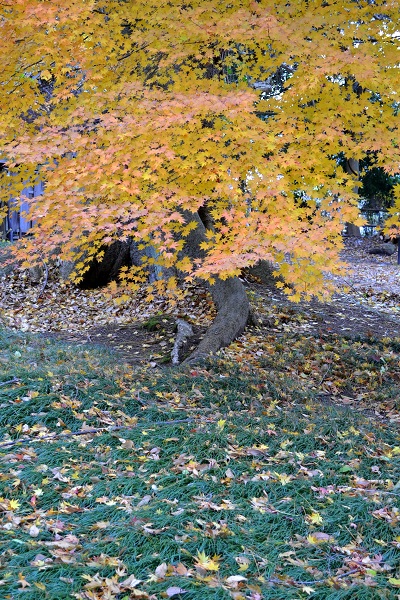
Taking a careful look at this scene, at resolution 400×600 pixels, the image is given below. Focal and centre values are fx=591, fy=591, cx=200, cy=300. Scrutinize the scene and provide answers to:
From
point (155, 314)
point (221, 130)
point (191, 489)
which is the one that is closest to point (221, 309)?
point (155, 314)

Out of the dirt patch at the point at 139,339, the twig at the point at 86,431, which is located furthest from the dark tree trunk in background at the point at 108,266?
the twig at the point at 86,431

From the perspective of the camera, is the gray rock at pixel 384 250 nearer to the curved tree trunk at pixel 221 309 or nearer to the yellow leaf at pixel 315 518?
the curved tree trunk at pixel 221 309

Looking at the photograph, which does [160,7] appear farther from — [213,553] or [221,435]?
[213,553]

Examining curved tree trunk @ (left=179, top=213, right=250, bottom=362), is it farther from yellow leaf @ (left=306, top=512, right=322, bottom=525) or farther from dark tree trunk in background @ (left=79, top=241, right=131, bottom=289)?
dark tree trunk in background @ (left=79, top=241, right=131, bottom=289)

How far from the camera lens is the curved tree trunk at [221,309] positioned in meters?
7.58

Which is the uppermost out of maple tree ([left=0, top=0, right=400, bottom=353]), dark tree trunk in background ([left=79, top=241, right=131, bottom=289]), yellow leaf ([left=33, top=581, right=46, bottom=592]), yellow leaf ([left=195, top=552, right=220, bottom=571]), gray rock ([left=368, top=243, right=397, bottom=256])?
maple tree ([left=0, top=0, right=400, bottom=353])

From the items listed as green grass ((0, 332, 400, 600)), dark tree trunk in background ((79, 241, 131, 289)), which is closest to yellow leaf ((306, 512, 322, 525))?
green grass ((0, 332, 400, 600))

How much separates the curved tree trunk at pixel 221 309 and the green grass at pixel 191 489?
1159mm

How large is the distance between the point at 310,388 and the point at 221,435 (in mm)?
2078

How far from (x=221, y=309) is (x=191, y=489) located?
14.6 ft

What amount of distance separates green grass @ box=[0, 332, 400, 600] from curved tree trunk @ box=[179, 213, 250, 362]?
1.16 metres

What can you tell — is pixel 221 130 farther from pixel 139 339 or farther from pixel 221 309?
pixel 139 339

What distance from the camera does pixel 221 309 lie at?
27.3 feet

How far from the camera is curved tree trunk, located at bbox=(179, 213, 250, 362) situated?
7.58 meters
